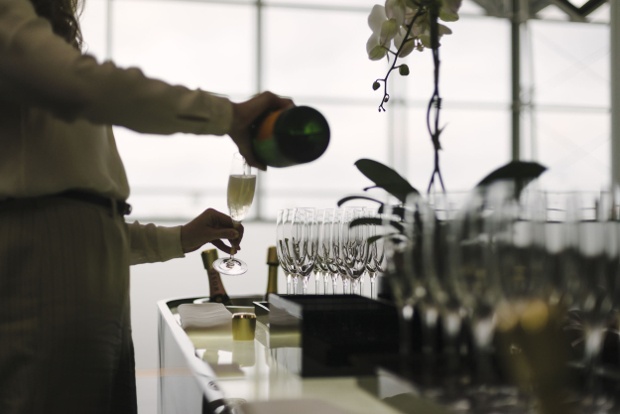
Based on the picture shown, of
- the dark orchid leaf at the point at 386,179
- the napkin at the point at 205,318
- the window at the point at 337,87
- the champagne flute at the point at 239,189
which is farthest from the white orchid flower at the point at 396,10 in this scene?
the window at the point at 337,87

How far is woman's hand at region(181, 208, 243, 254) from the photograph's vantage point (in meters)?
1.74

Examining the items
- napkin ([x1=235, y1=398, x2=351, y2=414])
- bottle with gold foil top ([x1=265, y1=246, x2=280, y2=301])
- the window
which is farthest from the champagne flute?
the window

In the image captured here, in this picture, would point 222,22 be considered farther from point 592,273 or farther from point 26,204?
point 592,273

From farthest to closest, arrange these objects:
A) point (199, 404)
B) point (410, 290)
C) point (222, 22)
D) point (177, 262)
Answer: point (222, 22) → point (177, 262) → point (199, 404) → point (410, 290)

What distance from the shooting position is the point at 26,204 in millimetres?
1249

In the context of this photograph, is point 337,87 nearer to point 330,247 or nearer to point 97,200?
point 330,247

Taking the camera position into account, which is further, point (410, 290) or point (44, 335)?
point (44, 335)

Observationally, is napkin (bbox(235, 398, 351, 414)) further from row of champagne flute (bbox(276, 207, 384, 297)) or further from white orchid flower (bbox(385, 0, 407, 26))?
white orchid flower (bbox(385, 0, 407, 26))

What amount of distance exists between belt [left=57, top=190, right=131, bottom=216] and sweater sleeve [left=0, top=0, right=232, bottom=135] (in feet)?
0.81

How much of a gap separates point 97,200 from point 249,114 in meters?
0.39

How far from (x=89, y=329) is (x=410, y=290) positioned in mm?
671

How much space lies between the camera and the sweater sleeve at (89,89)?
3.33 feet

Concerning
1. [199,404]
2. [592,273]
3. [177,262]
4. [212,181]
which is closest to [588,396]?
[592,273]

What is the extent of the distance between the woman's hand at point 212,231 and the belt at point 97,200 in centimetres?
35
